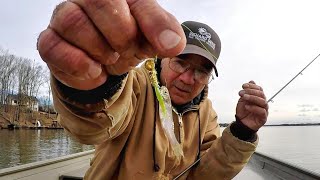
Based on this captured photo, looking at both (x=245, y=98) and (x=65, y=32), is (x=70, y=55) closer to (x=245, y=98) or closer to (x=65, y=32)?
(x=65, y=32)

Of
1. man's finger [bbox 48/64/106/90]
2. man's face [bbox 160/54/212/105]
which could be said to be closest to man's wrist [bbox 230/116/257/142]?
man's face [bbox 160/54/212/105]

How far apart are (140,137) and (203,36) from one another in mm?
1271

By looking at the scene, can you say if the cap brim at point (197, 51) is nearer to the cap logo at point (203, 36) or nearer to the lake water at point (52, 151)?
the cap logo at point (203, 36)

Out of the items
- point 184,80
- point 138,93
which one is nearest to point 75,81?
point 138,93

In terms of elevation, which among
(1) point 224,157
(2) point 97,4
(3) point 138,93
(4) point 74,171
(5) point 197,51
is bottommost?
(4) point 74,171

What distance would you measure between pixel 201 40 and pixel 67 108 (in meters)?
1.86

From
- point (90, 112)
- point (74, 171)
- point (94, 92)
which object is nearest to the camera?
point (94, 92)

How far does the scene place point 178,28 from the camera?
94 centimetres

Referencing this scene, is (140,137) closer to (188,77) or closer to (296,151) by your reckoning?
(188,77)

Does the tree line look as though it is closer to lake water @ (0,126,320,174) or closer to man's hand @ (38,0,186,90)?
lake water @ (0,126,320,174)

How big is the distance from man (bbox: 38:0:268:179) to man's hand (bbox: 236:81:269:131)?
10mm

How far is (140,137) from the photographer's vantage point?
2.49 metres

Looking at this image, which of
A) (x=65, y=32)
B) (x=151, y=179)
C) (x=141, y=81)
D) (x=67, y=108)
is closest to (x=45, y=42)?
(x=65, y=32)

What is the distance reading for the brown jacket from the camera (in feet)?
4.94
